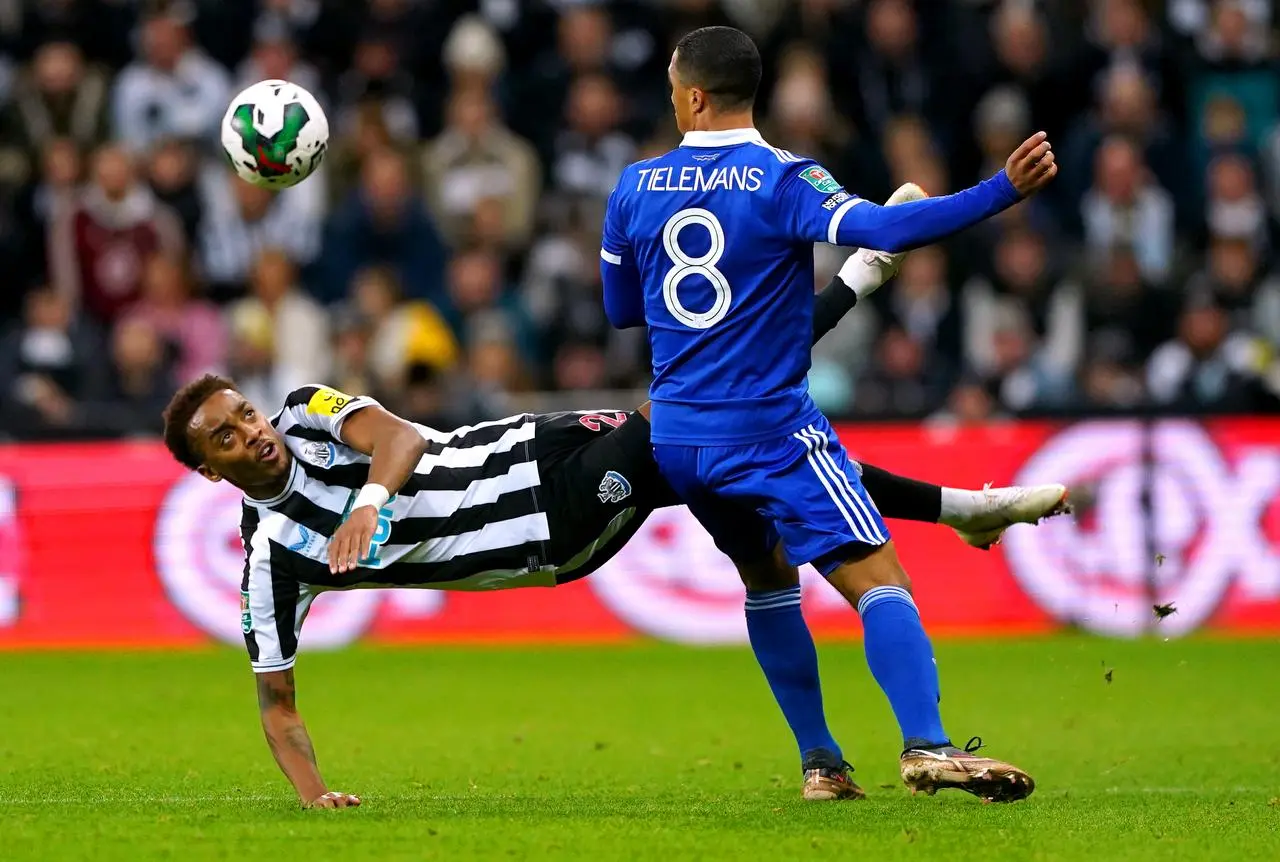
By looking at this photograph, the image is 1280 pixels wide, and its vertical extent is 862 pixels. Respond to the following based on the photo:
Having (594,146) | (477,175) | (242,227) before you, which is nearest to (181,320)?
(242,227)

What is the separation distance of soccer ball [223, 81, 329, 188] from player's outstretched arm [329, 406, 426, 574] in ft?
4.84

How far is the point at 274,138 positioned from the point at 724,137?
2.06 meters

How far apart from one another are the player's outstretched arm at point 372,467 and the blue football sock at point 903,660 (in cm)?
151

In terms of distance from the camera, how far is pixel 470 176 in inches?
585

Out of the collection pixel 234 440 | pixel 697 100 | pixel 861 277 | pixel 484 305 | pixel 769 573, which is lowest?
pixel 769 573

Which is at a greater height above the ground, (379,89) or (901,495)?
(379,89)

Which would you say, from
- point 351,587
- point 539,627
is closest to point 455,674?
point 539,627

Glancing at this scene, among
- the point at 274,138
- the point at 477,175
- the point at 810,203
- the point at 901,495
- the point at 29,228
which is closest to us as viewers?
the point at 810,203

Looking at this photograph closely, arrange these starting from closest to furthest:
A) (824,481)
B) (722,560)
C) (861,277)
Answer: (824,481) → (861,277) → (722,560)

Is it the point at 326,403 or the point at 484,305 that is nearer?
the point at 326,403

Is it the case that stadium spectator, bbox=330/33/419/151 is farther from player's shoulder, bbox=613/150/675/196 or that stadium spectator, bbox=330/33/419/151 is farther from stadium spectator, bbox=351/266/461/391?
player's shoulder, bbox=613/150/675/196

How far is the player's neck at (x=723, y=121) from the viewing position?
643 centimetres

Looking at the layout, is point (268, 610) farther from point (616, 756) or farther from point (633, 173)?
point (616, 756)

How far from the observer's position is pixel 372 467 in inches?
251
